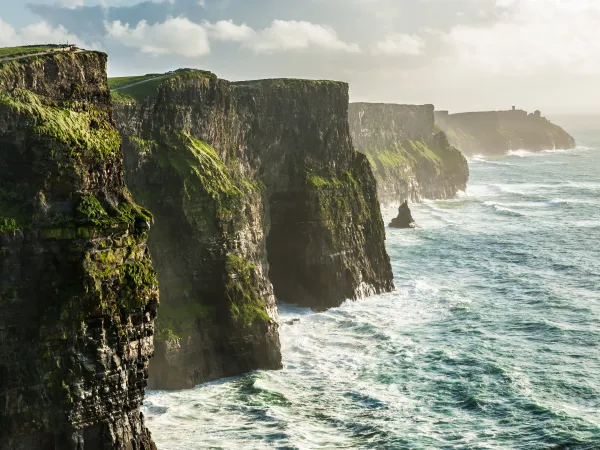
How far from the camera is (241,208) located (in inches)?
2080

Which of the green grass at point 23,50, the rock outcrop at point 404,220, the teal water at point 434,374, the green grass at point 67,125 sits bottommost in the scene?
the teal water at point 434,374

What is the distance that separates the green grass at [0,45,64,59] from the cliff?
10960 mm

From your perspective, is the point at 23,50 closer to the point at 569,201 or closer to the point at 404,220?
the point at 404,220

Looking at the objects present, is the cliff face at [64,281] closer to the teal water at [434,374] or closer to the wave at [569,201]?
the teal water at [434,374]

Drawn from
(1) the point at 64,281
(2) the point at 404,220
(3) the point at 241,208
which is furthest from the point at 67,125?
(2) the point at 404,220

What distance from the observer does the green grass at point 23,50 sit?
3516 cm

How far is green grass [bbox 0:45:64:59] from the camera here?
115 ft

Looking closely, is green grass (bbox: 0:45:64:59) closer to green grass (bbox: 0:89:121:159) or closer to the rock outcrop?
green grass (bbox: 0:89:121:159)

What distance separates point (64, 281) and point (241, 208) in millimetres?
23363

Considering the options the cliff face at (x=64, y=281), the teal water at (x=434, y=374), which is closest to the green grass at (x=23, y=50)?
the cliff face at (x=64, y=281)

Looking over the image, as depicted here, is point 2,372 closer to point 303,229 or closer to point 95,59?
point 95,59

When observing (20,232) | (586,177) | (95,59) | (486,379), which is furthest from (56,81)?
(586,177)

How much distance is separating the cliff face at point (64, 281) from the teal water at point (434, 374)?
30.0 ft

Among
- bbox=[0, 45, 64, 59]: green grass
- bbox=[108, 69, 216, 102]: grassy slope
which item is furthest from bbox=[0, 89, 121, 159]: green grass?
bbox=[108, 69, 216, 102]: grassy slope
